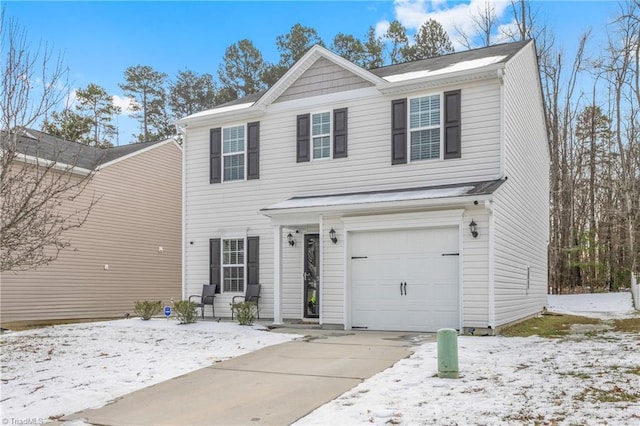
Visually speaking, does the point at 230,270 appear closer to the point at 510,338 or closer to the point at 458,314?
the point at 458,314

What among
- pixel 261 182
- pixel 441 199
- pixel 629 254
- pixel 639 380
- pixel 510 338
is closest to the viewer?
pixel 639 380

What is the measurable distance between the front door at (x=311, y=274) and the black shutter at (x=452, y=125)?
3.68m

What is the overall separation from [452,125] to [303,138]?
3697 mm

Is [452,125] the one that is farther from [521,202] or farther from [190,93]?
[190,93]

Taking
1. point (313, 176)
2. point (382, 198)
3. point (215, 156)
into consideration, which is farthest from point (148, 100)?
point (382, 198)

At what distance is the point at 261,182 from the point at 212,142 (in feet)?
6.55

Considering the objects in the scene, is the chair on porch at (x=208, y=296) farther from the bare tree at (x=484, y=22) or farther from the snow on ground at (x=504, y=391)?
the bare tree at (x=484, y=22)

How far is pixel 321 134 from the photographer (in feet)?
43.7

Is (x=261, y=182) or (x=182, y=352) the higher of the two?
(x=261, y=182)

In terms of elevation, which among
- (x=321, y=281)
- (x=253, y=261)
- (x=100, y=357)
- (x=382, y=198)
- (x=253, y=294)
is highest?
(x=382, y=198)

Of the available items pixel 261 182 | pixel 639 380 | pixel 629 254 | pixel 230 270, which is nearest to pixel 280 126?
pixel 261 182

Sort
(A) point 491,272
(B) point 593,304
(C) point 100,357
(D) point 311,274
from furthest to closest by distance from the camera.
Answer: (B) point 593,304 → (D) point 311,274 → (A) point 491,272 → (C) point 100,357

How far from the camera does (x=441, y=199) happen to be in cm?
1051

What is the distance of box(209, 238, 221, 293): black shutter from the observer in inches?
567
